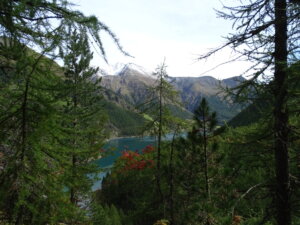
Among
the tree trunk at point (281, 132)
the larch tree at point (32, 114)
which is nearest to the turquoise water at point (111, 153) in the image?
the tree trunk at point (281, 132)

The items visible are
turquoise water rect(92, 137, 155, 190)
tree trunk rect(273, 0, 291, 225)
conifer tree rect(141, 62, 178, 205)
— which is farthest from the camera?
turquoise water rect(92, 137, 155, 190)

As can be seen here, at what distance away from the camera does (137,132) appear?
41.8 ft

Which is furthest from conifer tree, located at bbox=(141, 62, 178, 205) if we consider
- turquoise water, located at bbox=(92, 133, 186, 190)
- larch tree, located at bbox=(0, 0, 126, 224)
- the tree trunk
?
larch tree, located at bbox=(0, 0, 126, 224)

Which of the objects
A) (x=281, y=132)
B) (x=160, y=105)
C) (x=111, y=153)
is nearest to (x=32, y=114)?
(x=281, y=132)

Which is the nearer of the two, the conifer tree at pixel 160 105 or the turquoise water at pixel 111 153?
the conifer tree at pixel 160 105

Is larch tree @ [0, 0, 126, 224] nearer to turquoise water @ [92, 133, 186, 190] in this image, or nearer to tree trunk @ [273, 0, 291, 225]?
tree trunk @ [273, 0, 291, 225]

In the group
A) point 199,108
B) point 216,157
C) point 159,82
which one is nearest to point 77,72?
point 159,82

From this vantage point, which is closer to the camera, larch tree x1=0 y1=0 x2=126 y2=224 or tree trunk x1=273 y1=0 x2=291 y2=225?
larch tree x1=0 y1=0 x2=126 y2=224

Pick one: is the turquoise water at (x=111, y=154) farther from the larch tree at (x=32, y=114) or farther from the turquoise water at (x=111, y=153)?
the larch tree at (x=32, y=114)

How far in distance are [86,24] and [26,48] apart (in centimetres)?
83

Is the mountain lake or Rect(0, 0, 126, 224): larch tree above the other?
Rect(0, 0, 126, 224): larch tree

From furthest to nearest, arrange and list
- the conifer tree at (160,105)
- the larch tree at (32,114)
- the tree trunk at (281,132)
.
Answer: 1. the conifer tree at (160,105)
2. the tree trunk at (281,132)
3. the larch tree at (32,114)

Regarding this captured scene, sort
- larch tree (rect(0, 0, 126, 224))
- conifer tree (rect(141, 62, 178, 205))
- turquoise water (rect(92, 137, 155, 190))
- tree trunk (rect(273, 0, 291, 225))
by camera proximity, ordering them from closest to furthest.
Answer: larch tree (rect(0, 0, 126, 224))
tree trunk (rect(273, 0, 291, 225))
conifer tree (rect(141, 62, 178, 205))
turquoise water (rect(92, 137, 155, 190))

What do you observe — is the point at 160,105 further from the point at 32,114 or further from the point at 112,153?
the point at 32,114
